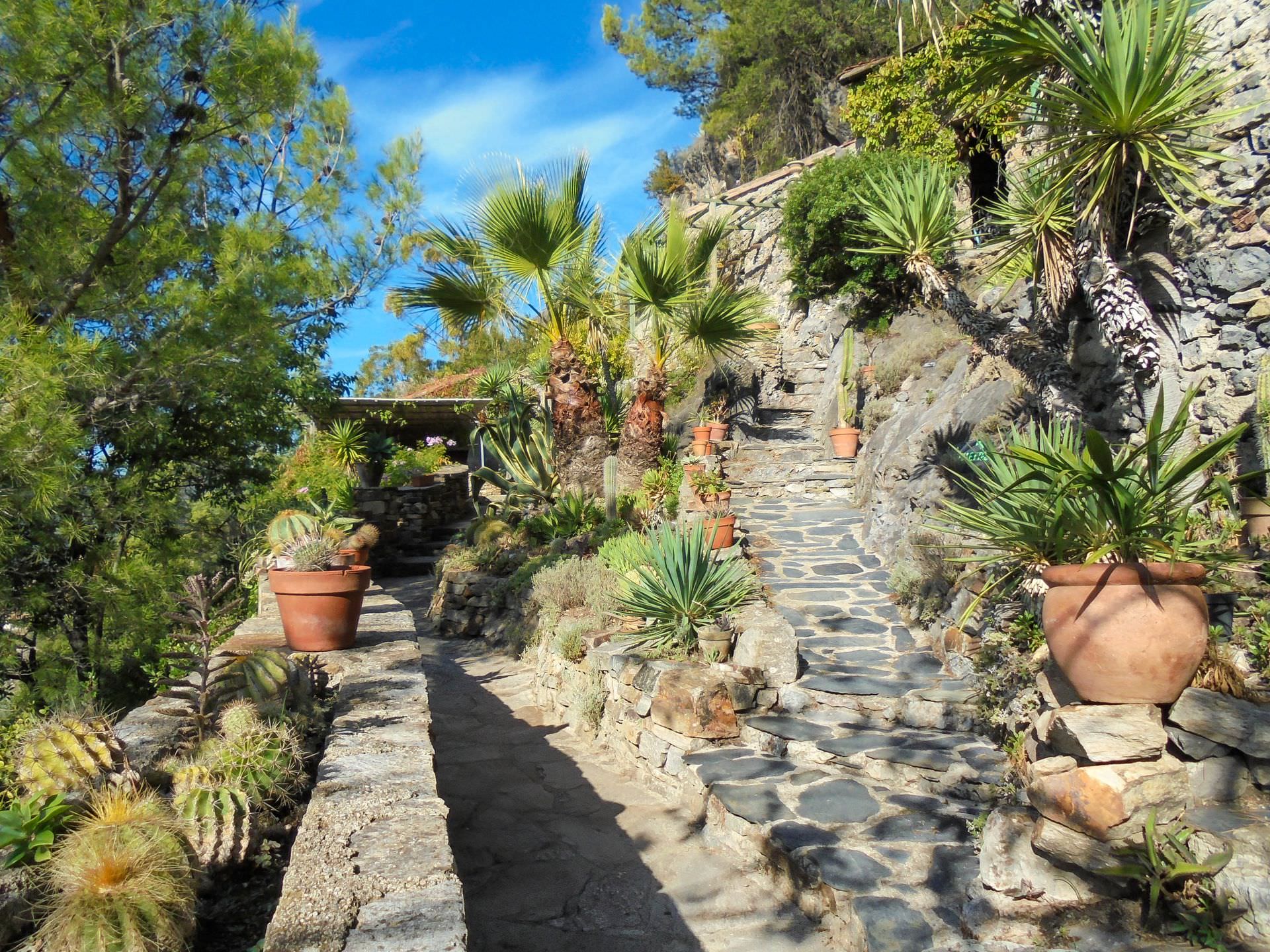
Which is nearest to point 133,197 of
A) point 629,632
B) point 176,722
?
point 176,722

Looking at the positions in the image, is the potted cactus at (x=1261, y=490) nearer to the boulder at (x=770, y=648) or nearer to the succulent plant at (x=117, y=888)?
the boulder at (x=770, y=648)

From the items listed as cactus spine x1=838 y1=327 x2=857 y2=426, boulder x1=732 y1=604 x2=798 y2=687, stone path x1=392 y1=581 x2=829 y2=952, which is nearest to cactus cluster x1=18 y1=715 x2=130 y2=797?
stone path x1=392 y1=581 x2=829 y2=952

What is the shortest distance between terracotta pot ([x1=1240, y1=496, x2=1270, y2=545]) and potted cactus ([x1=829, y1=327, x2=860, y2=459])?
22.8 feet

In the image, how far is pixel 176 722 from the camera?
3.06 m

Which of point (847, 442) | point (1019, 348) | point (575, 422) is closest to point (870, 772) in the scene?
point (1019, 348)

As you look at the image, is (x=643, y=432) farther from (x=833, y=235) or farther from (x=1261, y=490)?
(x=1261, y=490)

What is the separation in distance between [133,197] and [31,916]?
528 centimetres

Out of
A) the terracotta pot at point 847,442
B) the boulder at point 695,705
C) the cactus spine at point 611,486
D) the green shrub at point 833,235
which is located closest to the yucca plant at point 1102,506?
the boulder at point 695,705

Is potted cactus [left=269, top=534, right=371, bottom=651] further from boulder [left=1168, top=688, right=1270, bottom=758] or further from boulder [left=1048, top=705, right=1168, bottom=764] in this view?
boulder [left=1168, top=688, right=1270, bottom=758]

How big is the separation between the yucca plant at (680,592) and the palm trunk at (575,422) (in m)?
3.99

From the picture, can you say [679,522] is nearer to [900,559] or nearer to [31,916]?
[900,559]

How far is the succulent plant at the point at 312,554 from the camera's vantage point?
4.16 m

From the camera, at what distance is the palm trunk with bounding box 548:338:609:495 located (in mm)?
9891

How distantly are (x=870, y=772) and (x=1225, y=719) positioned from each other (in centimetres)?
190
